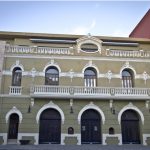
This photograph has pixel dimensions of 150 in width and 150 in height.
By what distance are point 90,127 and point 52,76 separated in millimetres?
5855

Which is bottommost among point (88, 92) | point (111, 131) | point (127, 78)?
point (111, 131)

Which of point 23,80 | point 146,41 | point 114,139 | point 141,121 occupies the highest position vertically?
point 146,41

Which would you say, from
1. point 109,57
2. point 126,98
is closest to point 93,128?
point 126,98

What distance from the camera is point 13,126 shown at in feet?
59.6

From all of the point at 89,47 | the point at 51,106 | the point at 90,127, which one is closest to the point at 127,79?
the point at 89,47

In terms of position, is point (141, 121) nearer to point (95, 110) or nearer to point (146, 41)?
point (95, 110)

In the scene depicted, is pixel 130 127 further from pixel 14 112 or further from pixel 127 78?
pixel 14 112

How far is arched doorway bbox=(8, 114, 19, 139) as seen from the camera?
1792cm

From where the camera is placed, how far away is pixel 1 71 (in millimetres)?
18625

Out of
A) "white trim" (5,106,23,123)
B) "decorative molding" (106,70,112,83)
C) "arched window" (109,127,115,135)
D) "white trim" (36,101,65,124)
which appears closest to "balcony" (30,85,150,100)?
"white trim" (36,101,65,124)

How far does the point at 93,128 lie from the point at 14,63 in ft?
30.7

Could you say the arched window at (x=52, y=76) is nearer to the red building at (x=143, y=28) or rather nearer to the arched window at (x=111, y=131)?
the arched window at (x=111, y=131)

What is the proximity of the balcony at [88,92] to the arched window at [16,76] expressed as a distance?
1.98 m

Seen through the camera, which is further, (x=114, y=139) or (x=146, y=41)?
(x=146, y=41)
